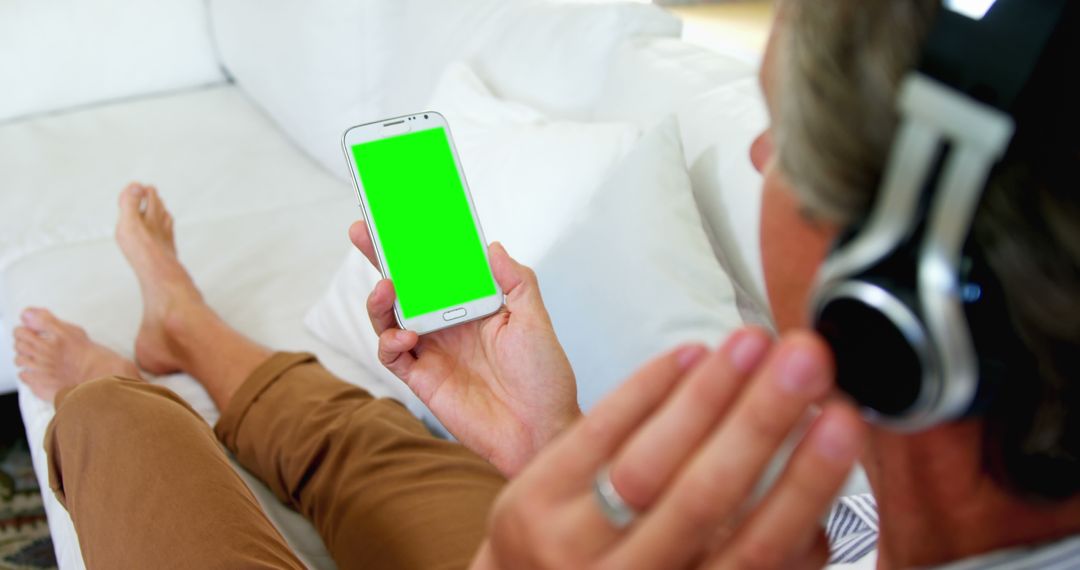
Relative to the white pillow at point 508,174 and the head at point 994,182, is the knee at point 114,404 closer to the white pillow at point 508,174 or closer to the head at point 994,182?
the white pillow at point 508,174

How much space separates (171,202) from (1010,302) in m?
1.68

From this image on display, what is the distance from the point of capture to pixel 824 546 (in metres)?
0.46

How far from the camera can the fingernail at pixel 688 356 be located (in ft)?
1.46

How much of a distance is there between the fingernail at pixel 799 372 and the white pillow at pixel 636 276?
0.52m

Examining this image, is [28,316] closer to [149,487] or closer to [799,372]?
[149,487]

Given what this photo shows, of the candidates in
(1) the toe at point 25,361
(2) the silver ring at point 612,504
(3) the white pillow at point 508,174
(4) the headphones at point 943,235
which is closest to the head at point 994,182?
(4) the headphones at point 943,235

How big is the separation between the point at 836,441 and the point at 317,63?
1.60 meters

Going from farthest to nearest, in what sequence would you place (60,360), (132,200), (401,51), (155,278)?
(401,51)
(132,200)
(155,278)
(60,360)

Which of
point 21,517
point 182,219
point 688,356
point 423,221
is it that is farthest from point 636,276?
point 21,517

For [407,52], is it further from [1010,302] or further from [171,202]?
[1010,302]

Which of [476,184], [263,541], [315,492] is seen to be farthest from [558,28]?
[263,541]

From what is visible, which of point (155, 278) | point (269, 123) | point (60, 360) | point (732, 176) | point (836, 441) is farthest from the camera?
point (269, 123)

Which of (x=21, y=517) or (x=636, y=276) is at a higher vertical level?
(x=636, y=276)

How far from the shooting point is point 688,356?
1.47 feet
